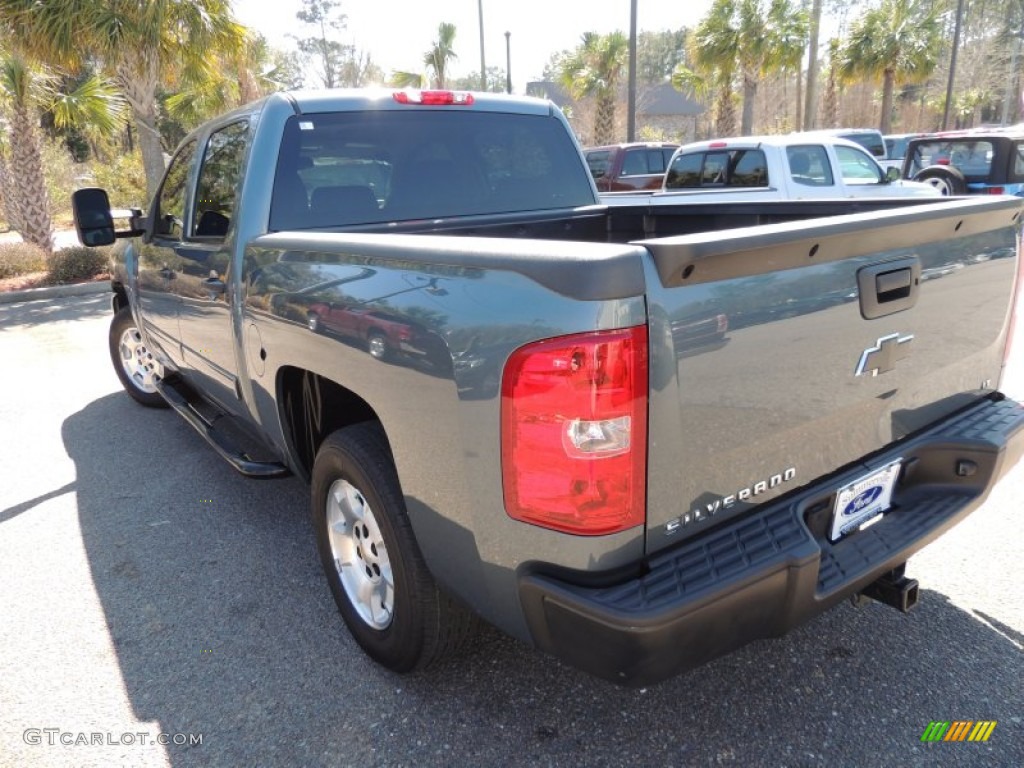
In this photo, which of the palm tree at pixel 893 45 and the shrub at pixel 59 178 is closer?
the shrub at pixel 59 178

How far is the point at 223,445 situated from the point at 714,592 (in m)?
2.67

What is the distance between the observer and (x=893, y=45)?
2728 cm

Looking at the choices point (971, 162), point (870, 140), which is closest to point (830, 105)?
point (870, 140)

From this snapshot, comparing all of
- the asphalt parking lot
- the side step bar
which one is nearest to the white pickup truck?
the side step bar

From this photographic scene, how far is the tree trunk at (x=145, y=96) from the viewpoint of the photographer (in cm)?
1073

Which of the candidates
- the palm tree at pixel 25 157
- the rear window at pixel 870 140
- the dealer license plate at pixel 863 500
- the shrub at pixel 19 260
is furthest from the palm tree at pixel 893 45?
the dealer license plate at pixel 863 500

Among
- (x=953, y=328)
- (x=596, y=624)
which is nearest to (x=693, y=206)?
(x=953, y=328)

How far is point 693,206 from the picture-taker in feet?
11.4

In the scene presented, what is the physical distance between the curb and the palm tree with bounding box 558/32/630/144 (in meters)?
18.0

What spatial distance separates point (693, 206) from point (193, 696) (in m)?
2.98

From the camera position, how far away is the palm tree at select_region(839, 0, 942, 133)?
27.4 meters

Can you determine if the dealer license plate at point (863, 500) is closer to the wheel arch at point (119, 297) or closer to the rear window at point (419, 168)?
the rear window at point (419, 168)

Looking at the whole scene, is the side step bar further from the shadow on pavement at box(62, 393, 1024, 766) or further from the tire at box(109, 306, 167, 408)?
the tire at box(109, 306, 167, 408)

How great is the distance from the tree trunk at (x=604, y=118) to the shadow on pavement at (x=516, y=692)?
80.2 feet
